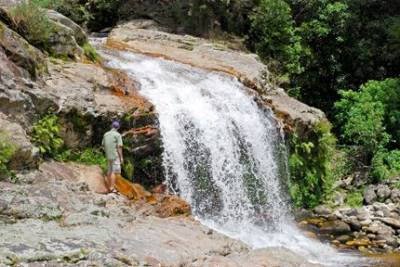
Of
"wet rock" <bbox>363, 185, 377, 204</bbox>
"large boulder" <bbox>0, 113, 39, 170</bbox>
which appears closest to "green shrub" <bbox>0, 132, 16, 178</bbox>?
"large boulder" <bbox>0, 113, 39, 170</bbox>

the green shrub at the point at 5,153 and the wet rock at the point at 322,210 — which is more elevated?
the green shrub at the point at 5,153

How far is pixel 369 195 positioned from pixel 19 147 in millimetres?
12655

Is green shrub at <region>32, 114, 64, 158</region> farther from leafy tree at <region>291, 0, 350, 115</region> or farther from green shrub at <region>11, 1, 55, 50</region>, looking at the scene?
leafy tree at <region>291, 0, 350, 115</region>

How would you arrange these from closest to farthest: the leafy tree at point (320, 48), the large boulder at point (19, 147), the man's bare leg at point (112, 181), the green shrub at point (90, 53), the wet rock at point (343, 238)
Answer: the large boulder at point (19, 147)
the man's bare leg at point (112, 181)
the wet rock at point (343, 238)
the green shrub at point (90, 53)
the leafy tree at point (320, 48)

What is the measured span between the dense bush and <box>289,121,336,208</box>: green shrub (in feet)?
6.74

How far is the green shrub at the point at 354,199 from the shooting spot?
738 inches

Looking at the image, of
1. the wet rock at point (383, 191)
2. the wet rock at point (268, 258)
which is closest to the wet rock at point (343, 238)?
the wet rock at point (383, 191)

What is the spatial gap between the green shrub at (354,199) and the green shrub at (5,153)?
39.7 ft

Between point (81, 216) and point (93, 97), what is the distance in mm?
5075

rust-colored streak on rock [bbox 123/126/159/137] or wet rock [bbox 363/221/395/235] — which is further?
wet rock [bbox 363/221/395/235]

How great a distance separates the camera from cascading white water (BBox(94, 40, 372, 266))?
13703mm

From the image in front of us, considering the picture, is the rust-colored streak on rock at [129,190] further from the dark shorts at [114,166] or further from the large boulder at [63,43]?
the large boulder at [63,43]

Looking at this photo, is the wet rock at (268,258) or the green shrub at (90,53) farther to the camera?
the green shrub at (90,53)

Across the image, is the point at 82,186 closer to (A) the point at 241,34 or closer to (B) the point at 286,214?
(B) the point at 286,214
